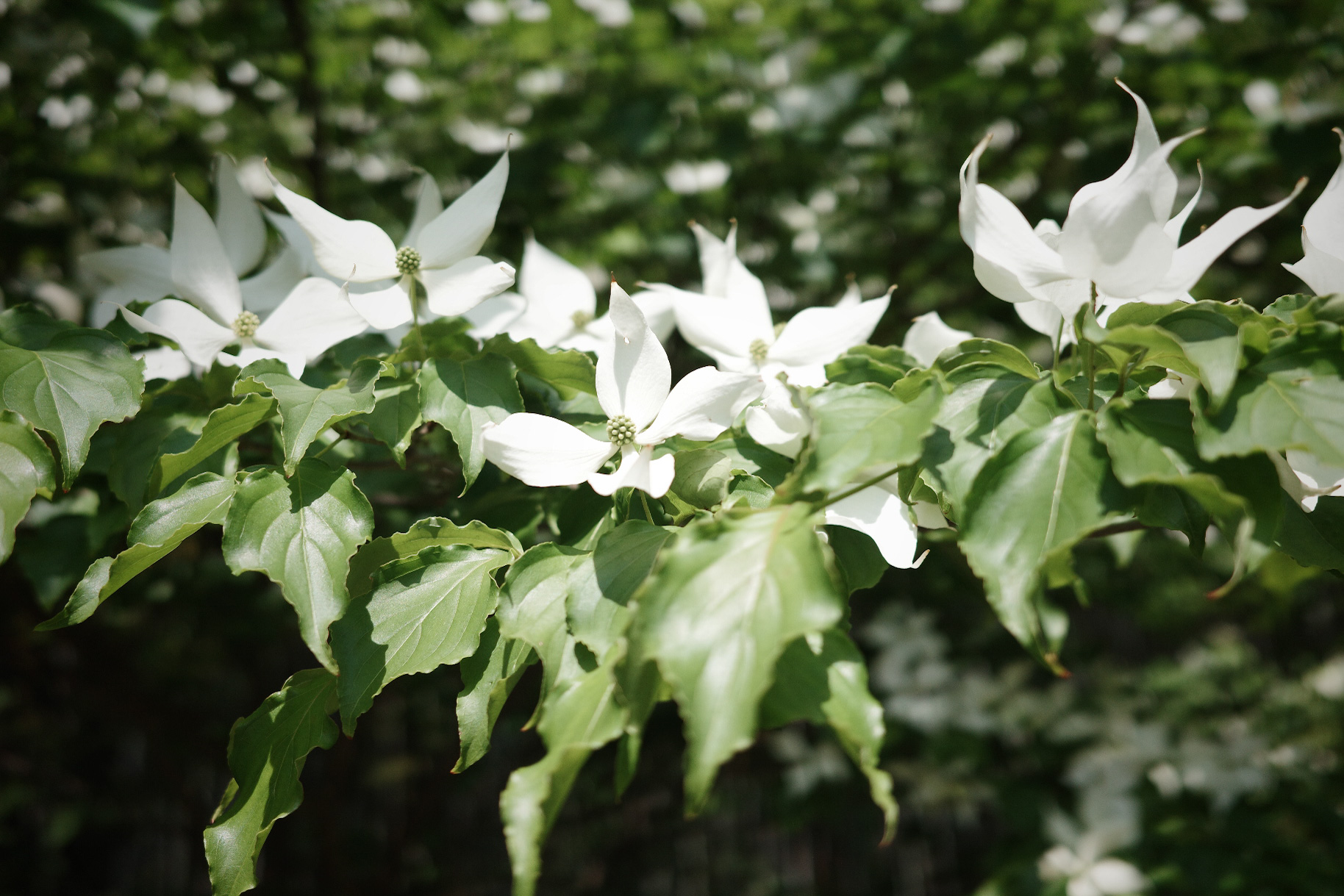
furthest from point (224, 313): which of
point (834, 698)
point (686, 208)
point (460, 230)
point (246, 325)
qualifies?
point (686, 208)

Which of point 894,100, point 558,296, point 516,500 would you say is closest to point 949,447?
point 516,500

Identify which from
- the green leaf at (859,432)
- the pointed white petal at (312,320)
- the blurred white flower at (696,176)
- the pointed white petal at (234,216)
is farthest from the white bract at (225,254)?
the blurred white flower at (696,176)

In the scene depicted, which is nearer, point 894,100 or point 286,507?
point 286,507

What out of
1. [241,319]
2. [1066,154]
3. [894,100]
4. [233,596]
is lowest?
[233,596]

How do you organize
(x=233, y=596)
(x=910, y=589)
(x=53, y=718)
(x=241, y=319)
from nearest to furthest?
(x=241, y=319) < (x=233, y=596) < (x=53, y=718) < (x=910, y=589)

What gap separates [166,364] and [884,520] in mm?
795

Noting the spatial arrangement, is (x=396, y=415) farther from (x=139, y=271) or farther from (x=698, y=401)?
(x=139, y=271)

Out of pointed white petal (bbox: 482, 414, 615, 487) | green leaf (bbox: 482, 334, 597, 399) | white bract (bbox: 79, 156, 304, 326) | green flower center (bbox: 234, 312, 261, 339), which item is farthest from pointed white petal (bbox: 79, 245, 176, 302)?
pointed white petal (bbox: 482, 414, 615, 487)

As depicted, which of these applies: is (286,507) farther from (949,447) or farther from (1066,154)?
(1066,154)

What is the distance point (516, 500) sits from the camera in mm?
913

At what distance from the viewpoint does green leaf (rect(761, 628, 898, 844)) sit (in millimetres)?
496

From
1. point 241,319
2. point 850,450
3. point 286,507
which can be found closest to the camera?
point 850,450

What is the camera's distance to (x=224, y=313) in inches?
35.6

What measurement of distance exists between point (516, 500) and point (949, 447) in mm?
509
